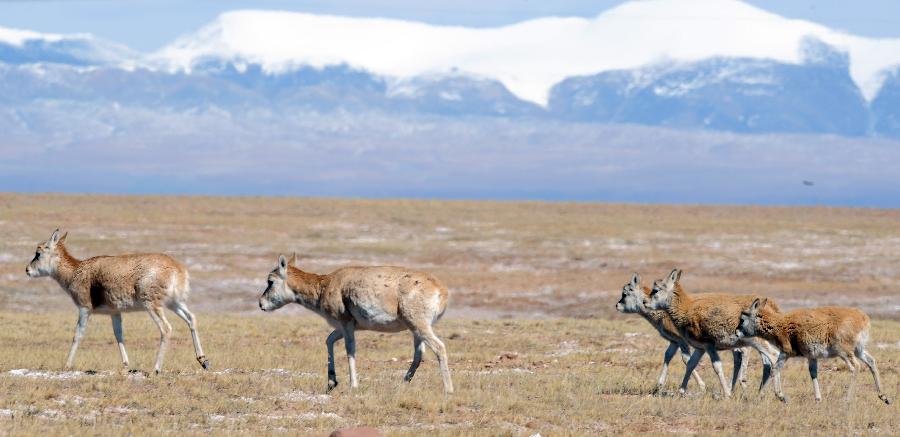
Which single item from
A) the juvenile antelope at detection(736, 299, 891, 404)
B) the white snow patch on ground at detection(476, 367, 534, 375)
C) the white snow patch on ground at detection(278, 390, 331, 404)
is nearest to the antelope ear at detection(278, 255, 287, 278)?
the white snow patch on ground at detection(278, 390, 331, 404)

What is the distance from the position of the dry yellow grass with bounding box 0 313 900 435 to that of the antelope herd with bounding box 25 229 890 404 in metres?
0.61

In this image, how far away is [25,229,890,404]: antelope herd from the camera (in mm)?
18812

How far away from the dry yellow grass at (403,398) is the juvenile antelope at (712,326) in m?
0.59

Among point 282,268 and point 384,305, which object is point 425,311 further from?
point 282,268

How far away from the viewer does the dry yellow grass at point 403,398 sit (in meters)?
16.6

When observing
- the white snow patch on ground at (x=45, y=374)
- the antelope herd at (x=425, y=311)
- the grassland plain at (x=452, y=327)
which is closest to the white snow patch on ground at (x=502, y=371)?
the grassland plain at (x=452, y=327)

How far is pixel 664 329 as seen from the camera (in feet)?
67.4

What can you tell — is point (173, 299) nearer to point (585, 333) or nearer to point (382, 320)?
point (382, 320)

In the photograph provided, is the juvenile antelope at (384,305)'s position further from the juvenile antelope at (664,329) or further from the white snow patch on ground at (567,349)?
the white snow patch on ground at (567,349)

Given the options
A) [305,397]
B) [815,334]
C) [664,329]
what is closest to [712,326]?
[664,329]

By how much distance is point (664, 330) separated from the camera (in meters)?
20.5

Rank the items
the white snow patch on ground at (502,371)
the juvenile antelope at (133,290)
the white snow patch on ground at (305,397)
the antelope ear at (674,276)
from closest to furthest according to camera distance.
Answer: the white snow patch on ground at (305,397)
the antelope ear at (674,276)
the juvenile antelope at (133,290)
the white snow patch on ground at (502,371)

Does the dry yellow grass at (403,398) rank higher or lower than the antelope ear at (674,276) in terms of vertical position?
lower

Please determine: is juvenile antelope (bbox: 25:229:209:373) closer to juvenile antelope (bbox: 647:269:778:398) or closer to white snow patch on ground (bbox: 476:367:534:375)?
white snow patch on ground (bbox: 476:367:534:375)
